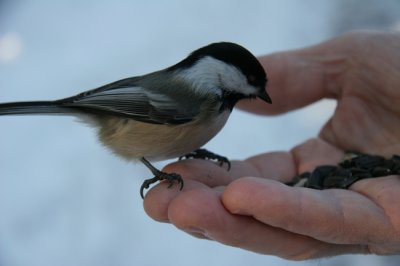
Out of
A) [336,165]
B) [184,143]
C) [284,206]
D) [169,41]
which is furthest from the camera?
[169,41]

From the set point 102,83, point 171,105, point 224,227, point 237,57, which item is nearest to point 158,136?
point 171,105

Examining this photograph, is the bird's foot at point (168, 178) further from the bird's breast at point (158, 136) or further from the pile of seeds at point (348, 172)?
the pile of seeds at point (348, 172)

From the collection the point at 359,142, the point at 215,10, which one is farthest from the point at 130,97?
the point at 215,10

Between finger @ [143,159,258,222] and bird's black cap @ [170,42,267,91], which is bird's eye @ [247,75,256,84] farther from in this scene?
finger @ [143,159,258,222]

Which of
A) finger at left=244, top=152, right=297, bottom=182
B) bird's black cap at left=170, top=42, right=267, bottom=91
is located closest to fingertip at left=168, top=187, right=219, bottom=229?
bird's black cap at left=170, top=42, right=267, bottom=91

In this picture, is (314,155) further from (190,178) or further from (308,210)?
(308,210)

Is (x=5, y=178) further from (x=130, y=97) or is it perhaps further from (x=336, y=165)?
(x=336, y=165)
